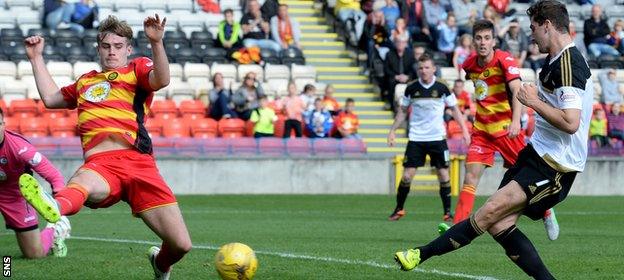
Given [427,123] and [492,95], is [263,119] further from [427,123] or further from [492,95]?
[492,95]

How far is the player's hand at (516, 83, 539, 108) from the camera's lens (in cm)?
866

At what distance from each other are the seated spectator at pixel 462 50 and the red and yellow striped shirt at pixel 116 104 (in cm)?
2029

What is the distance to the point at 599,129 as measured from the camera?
27688 millimetres

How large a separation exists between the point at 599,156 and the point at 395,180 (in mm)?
4521

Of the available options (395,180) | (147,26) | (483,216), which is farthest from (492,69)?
(395,180)

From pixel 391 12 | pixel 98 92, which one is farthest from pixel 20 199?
pixel 391 12

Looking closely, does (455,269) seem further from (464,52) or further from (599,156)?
(464,52)

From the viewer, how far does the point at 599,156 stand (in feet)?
87.6

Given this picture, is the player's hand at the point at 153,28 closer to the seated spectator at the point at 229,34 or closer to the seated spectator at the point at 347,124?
the seated spectator at the point at 347,124

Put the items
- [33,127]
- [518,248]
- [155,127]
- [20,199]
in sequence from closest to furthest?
[518,248] < [20,199] < [33,127] < [155,127]

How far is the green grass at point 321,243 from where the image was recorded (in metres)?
10.6

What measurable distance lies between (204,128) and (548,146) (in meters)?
17.2

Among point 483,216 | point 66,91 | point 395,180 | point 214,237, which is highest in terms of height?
point 66,91

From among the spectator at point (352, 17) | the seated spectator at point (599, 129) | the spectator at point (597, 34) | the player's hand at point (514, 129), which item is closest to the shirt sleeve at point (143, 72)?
the player's hand at point (514, 129)
